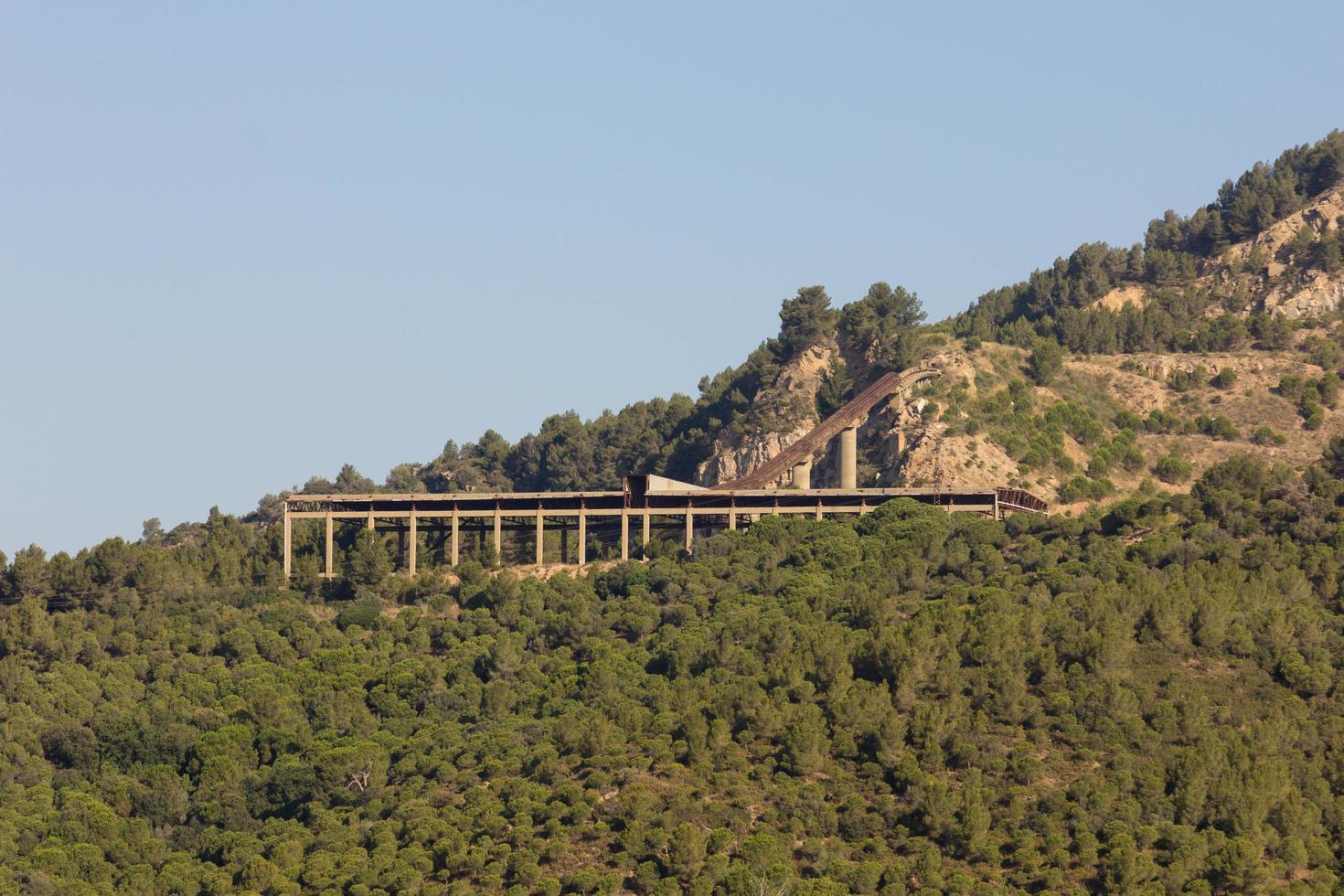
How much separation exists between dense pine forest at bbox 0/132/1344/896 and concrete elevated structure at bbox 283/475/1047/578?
6.32ft

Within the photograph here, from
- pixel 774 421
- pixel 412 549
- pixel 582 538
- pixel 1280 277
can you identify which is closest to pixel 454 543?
pixel 412 549

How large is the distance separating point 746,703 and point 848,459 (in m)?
46.7

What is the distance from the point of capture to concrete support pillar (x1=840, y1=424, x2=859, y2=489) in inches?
5187

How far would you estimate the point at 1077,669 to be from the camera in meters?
88.2

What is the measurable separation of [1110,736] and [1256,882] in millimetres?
12316

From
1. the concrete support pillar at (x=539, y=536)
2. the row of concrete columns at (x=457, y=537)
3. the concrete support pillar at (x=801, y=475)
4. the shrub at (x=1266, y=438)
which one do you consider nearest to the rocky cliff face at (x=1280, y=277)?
the shrub at (x=1266, y=438)

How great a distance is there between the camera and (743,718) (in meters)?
87.4

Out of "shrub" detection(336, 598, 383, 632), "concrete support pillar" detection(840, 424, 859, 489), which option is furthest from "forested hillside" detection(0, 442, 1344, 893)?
"concrete support pillar" detection(840, 424, 859, 489)

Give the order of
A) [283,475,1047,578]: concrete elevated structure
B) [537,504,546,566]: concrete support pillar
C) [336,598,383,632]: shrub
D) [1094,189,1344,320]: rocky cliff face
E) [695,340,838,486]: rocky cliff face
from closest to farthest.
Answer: [336,598,383,632]: shrub
[537,504,546,566]: concrete support pillar
[283,475,1047,578]: concrete elevated structure
[695,340,838,486]: rocky cliff face
[1094,189,1344,320]: rocky cliff face

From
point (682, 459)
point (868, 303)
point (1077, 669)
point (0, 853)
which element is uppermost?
point (868, 303)

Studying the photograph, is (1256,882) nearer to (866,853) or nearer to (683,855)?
(866,853)

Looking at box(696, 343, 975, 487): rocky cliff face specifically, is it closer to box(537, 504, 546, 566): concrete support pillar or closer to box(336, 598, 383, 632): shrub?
Answer: box(537, 504, 546, 566): concrete support pillar

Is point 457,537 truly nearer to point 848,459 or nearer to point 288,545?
point 288,545

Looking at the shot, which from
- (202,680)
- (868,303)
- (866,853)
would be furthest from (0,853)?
(868,303)
